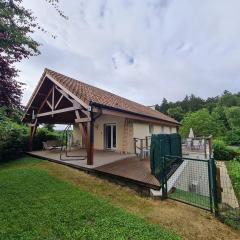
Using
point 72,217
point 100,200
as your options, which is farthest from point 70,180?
point 72,217

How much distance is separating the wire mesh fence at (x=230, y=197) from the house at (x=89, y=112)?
19.8 feet

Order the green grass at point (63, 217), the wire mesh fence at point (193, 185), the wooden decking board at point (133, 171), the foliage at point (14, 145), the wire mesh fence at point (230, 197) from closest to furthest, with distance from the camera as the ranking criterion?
the green grass at point (63, 217)
the wire mesh fence at point (230, 197)
the wire mesh fence at point (193, 185)
the wooden decking board at point (133, 171)
the foliage at point (14, 145)

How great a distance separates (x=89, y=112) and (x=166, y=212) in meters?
A: 6.09

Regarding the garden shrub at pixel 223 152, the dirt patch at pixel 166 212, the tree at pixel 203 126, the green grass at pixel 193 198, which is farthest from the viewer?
the tree at pixel 203 126

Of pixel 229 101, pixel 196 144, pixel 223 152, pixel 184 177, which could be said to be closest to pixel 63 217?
pixel 184 177

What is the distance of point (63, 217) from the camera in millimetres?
5125

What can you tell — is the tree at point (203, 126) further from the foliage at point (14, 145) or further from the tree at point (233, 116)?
the foliage at point (14, 145)

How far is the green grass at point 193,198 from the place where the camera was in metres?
6.61

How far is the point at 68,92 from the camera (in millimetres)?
11352

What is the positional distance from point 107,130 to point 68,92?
6563 mm

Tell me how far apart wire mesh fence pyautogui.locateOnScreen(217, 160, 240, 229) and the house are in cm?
604

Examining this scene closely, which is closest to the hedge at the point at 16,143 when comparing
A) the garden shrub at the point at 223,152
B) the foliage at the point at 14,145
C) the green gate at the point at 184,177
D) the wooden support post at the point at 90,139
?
the foliage at the point at 14,145

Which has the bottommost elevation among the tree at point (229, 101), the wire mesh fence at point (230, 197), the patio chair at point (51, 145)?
the wire mesh fence at point (230, 197)

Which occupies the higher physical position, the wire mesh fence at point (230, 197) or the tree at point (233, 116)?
the tree at point (233, 116)
